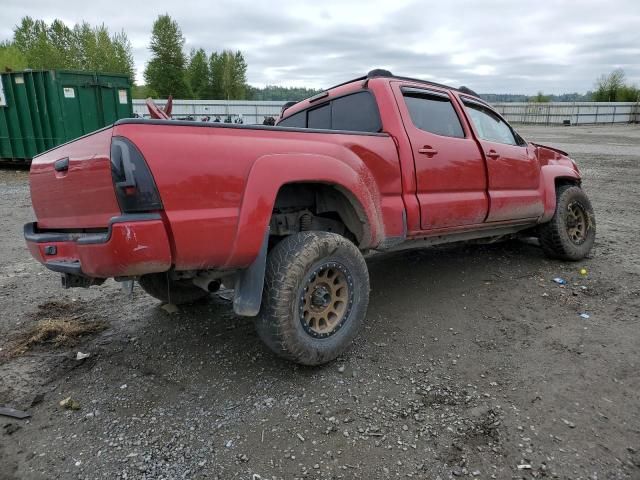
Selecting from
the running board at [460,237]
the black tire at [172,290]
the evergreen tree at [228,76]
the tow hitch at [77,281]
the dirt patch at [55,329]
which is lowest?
the dirt patch at [55,329]

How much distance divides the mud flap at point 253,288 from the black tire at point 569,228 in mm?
3800

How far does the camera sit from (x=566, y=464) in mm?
2285

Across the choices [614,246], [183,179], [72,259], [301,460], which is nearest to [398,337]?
[301,460]

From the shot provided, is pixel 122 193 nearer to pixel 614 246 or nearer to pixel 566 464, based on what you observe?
pixel 566 464

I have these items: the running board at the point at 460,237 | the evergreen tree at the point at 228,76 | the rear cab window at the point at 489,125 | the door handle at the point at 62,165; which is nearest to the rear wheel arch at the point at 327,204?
the running board at the point at 460,237

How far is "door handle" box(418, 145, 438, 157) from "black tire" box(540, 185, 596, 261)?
2197mm

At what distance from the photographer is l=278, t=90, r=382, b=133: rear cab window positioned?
3850 millimetres

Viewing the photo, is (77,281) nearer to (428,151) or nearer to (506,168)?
(428,151)

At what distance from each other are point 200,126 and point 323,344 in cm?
151

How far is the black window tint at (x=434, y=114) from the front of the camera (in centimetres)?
399

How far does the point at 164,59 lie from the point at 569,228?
216 ft

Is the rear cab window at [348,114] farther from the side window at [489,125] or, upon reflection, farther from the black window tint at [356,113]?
the side window at [489,125]

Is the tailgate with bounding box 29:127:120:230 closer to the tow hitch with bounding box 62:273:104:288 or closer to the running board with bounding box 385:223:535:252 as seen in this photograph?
the tow hitch with bounding box 62:273:104:288

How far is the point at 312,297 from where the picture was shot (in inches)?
121
